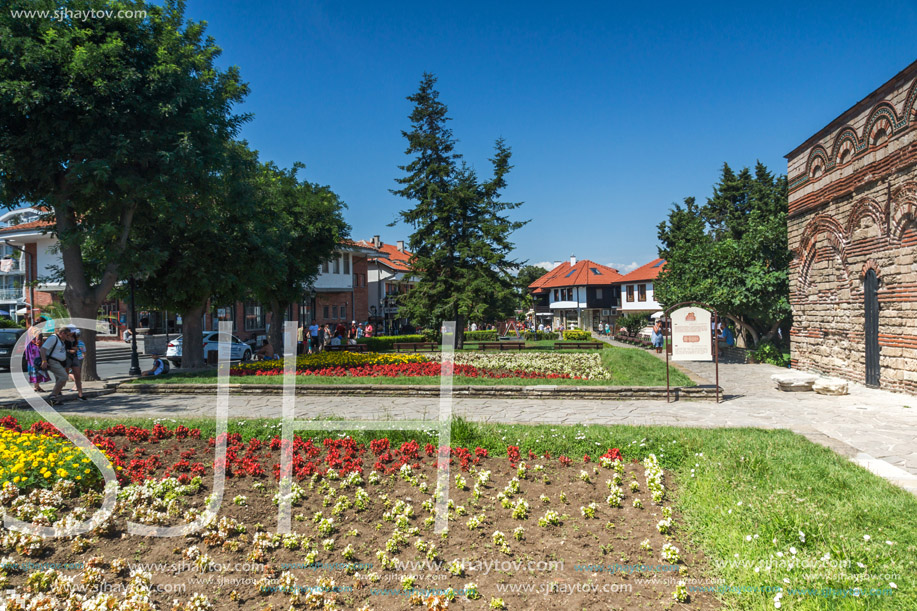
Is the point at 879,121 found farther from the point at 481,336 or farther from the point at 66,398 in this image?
the point at 481,336

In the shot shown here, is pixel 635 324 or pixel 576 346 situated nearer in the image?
pixel 576 346

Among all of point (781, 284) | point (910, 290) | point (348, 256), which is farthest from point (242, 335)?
point (910, 290)

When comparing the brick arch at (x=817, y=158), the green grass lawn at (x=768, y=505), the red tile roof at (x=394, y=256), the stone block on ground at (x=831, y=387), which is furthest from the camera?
the red tile roof at (x=394, y=256)

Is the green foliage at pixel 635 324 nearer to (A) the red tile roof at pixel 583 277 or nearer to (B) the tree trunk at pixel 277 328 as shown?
(A) the red tile roof at pixel 583 277

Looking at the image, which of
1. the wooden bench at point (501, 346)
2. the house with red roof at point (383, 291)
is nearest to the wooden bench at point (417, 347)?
the wooden bench at point (501, 346)

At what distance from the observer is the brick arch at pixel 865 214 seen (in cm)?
1232

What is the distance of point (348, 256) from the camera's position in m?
44.4

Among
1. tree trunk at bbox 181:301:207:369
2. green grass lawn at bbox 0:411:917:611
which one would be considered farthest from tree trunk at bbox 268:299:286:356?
green grass lawn at bbox 0:411:917:611

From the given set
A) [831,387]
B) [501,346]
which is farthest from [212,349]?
[831,387]

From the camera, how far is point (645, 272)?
54781 mm

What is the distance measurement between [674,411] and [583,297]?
5453 centimetres

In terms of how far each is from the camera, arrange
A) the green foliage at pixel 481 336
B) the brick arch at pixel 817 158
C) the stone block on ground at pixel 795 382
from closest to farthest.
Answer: the stone block on ground at pixel 795 382, the brick arch at pixel 817 158, the green foliage at pixel 481 336

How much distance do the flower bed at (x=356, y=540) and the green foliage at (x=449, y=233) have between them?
67.0 feet

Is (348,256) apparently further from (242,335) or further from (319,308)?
(242,335)
